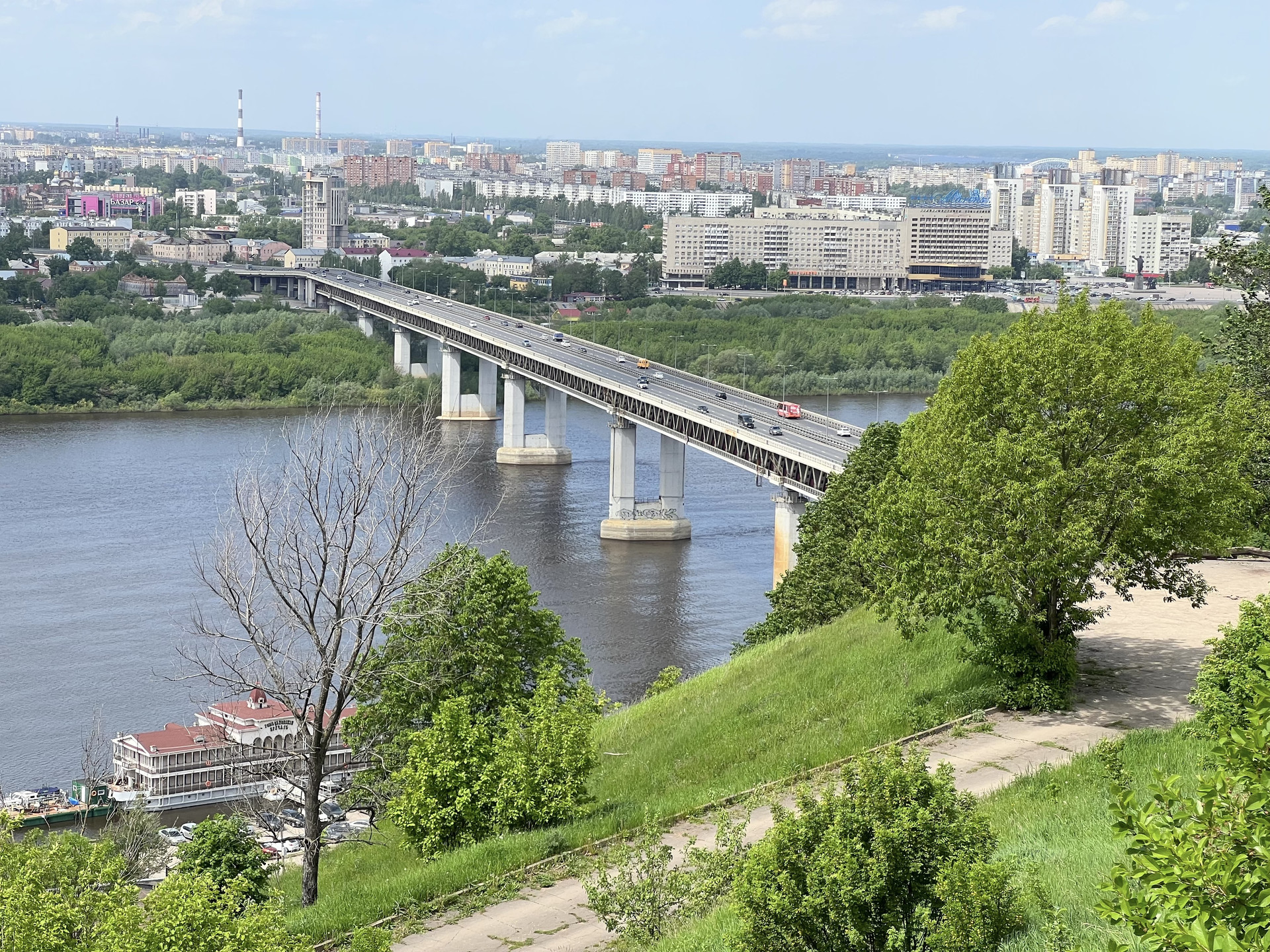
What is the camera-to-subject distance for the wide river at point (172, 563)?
22.6 meters

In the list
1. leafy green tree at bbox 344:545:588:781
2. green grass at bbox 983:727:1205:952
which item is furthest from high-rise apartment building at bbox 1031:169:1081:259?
green grass at bbox 983:727:1205:952

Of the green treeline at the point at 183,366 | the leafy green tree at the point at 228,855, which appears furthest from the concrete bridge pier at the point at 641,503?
the leafy green tree at the point at 228,855

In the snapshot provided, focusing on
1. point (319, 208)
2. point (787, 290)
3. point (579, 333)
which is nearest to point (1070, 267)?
point (787, 290)

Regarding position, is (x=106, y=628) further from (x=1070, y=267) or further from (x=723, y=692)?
(x=1070, y=267)

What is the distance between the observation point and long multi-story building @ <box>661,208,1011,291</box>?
107 metres

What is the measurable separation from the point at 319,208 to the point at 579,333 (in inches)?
1733

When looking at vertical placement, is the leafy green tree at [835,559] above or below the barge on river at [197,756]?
above

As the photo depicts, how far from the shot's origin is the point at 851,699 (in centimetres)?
1295

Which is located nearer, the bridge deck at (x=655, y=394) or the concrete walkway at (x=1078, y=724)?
the concrete walkway at (x=1078, y=724)

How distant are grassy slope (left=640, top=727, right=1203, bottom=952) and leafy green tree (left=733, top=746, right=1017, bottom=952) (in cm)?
39

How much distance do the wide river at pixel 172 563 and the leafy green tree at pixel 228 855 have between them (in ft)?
11.5

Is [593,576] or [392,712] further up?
[392,712]

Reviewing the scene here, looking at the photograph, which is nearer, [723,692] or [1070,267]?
[723,692]

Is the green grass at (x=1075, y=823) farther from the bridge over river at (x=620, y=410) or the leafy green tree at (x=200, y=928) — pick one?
the bridge over river at (x=620, y=410)
